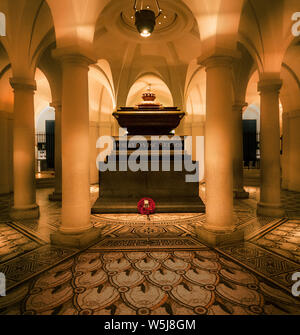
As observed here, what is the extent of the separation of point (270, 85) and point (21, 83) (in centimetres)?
594

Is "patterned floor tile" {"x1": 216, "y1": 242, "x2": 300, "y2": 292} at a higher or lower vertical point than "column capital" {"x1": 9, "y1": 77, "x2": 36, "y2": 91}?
lower

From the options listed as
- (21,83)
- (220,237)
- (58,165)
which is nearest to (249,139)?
(58,165)

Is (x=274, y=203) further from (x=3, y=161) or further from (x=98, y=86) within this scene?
(x=98, y=86)

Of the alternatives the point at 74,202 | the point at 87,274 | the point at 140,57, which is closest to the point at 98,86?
the point at 140,57

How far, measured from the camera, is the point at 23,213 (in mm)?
5285

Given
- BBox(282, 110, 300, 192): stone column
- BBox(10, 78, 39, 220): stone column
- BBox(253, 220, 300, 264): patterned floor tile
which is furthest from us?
BBox(282, 110, 300, 192): stone column

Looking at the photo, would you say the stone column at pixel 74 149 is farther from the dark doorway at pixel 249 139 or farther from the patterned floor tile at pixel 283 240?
the dark doorway at pixel 249 139

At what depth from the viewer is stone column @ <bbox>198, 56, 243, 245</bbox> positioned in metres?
3.51

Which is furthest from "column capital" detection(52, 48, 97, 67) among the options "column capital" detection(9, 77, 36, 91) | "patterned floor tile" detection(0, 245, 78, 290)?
"patterned floor tile" detection(0, 245, 78, 290)
